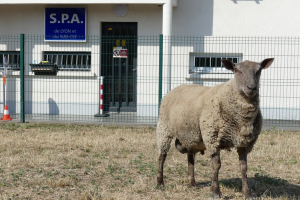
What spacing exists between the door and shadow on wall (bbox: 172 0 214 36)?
145 cm

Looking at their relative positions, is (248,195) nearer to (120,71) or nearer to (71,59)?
(120,71)

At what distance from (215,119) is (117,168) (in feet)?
8.34

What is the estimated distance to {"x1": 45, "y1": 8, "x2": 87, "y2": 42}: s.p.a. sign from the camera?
14138mm

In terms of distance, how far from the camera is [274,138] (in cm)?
1067

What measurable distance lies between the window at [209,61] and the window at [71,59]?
342 centimetres

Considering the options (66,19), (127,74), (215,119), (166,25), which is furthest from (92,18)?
(215,119)

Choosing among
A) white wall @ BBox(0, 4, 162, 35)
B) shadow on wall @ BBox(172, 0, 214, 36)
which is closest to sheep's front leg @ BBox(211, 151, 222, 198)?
shadow on wall @ BBox(172, 0, 214, 36)

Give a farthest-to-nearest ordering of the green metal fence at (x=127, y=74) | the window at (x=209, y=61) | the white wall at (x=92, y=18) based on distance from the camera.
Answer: the white wall at (x=92, y=18)
the window at (x=209, y=61)
the green metal fence at (x=127, y=74)

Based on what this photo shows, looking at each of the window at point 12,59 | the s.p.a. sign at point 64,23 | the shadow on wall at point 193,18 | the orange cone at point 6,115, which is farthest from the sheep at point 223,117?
the window at point 12,59

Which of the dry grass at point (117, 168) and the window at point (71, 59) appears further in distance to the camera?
the window at point (71, 59)

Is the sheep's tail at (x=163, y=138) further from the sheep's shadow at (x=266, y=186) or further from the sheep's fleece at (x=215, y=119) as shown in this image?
the sheep's shadow at (x=266, y=186)

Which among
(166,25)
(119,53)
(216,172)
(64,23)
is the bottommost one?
(216,172)

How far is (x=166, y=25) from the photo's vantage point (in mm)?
12984

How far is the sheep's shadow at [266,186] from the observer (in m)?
6.11
